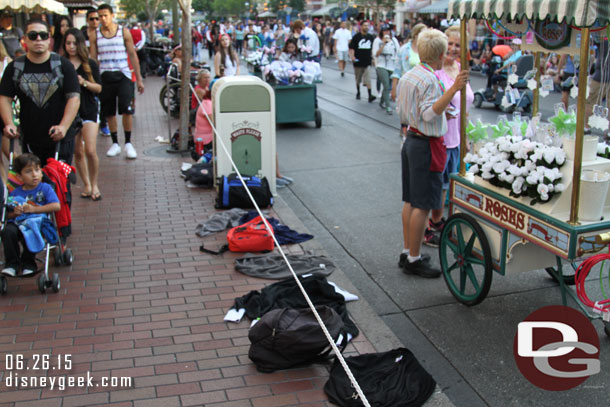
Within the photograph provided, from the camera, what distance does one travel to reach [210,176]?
8281 millimetres

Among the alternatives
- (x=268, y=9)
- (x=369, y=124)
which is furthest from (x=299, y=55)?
(x=268, y=9)

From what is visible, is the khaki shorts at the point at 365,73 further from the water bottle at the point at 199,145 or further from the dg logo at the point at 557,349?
the dg logo at the point at 557,349

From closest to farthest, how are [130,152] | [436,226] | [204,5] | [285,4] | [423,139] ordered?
[423,139] < [436,226] < [130,152] < [285,4] < [204,5]

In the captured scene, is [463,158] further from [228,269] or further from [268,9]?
[268,9]

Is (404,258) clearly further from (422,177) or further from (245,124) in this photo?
(245,124)

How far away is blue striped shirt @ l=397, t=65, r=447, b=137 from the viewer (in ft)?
16.7

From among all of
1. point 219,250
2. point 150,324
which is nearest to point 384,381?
point 150,324

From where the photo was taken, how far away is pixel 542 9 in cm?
382

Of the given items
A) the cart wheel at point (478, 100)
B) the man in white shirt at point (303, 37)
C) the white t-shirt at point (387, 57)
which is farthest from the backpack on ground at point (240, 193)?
the cart wheel at point (478, 100)

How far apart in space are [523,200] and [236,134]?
165 inches

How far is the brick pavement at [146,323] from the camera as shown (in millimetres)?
3770

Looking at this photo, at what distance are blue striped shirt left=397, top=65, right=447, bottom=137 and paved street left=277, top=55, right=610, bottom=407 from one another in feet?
4.32

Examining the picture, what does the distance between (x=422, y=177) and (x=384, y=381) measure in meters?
2.06

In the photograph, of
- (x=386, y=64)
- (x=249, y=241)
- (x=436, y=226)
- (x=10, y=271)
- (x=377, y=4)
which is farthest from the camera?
(x=377, y=4)
